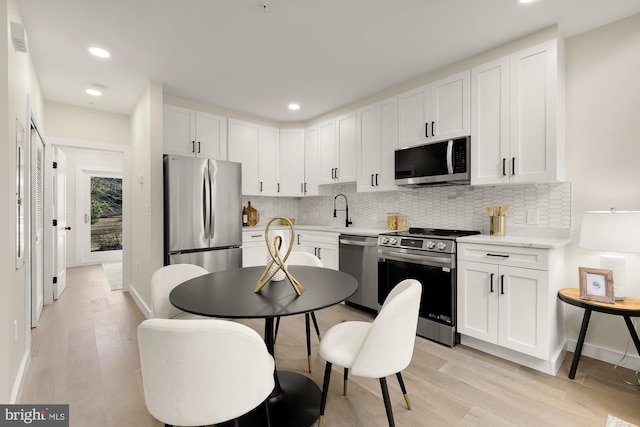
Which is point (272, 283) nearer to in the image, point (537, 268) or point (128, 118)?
point (537, 268)

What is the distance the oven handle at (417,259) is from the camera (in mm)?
2717

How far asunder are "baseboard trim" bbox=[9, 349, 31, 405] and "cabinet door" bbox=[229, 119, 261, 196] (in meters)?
2.70

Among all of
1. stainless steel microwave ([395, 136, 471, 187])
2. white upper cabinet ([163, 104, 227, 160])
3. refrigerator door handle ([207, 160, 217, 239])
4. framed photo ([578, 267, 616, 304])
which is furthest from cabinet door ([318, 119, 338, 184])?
framed photo ([578, 267, 616, 304])

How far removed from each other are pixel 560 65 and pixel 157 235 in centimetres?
400

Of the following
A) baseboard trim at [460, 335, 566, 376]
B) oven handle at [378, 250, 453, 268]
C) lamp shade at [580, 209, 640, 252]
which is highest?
lamp shade at [580, 209, 640, 252]

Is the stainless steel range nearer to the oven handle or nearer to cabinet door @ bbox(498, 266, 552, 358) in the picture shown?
the oven handle

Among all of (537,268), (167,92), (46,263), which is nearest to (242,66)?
(167,92)

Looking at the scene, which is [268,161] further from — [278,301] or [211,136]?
[278,301]

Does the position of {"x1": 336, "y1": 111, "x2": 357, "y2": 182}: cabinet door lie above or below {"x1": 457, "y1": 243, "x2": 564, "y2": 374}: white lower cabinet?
above

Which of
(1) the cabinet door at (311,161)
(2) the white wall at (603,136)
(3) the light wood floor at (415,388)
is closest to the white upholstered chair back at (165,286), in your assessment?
(3) the light wood floor at (415,388)

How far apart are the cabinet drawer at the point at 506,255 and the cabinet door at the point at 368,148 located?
55.1 inches

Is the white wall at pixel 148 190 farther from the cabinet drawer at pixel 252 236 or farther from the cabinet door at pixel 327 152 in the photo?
the cabinet door at pixel 327 152

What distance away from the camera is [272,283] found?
1.89m

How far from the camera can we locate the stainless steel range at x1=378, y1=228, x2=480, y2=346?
270 cm
